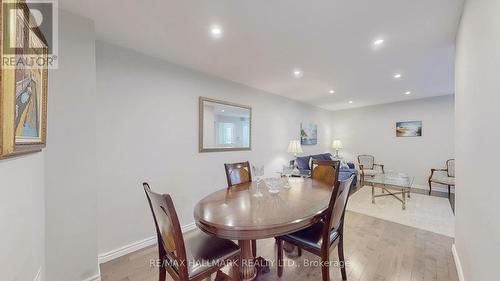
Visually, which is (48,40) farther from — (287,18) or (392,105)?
(392,105)

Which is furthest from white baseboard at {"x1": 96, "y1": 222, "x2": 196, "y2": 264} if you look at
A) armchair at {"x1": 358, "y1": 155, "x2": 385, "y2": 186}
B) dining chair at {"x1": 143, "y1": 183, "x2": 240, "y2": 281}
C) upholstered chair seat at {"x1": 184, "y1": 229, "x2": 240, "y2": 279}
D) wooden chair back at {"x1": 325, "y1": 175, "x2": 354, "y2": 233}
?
armchair at {"x1": 358, "y1": 155, "x2": 385, "y2": 186}

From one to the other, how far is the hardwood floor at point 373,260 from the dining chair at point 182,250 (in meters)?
0.64

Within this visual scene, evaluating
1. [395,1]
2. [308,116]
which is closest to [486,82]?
[395,1]

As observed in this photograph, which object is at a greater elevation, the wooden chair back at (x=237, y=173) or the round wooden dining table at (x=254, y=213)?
the wooden chair back at (x=237, y=173)

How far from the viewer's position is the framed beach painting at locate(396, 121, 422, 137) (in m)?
5.09

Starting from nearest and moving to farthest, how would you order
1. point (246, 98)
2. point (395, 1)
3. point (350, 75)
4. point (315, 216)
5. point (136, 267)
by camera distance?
point (315, 216)
point (395, 1)
point (136, 267)
point (350, 75)
point (246, 98)

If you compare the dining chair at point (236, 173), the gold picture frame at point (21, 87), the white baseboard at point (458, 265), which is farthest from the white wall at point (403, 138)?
the gold picture frame at point (21, 87)

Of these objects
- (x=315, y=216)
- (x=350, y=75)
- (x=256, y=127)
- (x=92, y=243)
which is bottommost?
(x=92, y=243)

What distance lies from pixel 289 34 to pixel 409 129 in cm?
517

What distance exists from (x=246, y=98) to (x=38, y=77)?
9.26 feet

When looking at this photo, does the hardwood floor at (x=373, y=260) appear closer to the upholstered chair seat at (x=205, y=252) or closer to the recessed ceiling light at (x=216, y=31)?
the upholstered chair seat at (x=205, y=252)

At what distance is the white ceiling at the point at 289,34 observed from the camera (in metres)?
1.56

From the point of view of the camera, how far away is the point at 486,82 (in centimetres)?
107

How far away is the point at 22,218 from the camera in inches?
41.9
